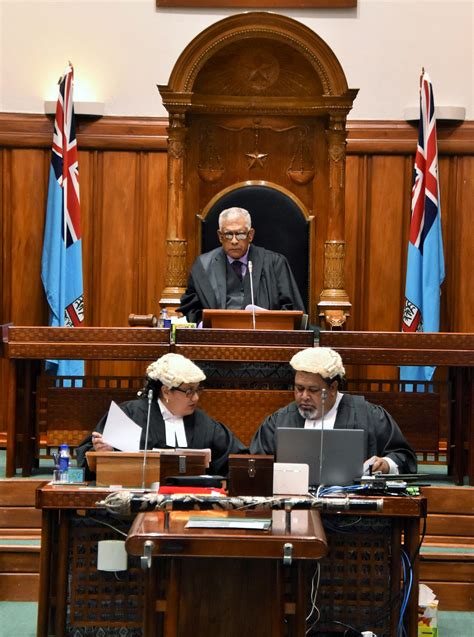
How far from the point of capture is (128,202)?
8.41 m

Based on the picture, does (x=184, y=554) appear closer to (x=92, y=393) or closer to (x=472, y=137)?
(x=92, y=393)

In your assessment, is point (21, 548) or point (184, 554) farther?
point (21, 548)

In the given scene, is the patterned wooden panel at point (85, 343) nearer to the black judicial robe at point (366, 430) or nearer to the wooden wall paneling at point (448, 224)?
the black judicial robe at point (366, 430)

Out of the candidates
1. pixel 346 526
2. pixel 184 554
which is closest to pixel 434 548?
pixel 346 526

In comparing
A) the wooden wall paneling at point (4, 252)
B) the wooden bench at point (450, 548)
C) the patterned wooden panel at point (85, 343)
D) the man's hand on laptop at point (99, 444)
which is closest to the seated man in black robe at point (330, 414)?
the wooden bench at point (450, 548)

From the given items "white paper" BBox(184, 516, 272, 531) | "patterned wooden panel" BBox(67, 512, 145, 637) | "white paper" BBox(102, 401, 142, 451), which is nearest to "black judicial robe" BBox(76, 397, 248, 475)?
"white paper" BBox(102, 401, 142, 451)

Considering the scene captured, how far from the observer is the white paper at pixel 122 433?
15.6 ft

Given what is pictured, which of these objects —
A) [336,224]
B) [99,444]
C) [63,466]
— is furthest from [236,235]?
[63,466]

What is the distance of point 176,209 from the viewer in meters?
7.71

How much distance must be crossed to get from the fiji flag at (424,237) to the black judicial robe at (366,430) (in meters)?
2.64

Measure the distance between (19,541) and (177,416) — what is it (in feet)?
3.73

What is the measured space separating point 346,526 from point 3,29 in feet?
17.3

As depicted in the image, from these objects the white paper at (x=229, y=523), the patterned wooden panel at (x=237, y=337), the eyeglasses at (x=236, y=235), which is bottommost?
the white paper at (x=229, y=523)

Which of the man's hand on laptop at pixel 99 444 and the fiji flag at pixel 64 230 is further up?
the fiji flag at pixel 64 230
